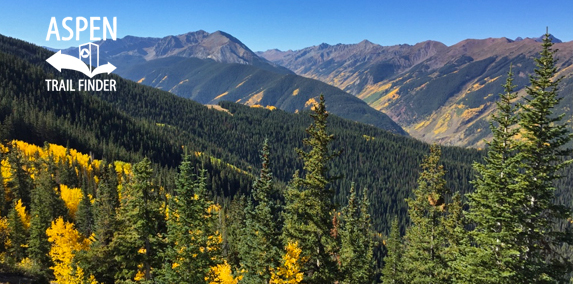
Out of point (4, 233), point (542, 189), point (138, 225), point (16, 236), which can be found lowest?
point (4, 233)

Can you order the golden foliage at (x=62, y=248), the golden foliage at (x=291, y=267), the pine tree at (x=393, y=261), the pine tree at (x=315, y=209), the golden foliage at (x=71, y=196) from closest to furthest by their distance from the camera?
the golden foliage at (x=291, y=267) < the pine tree at (x=315, y=209) < the golden foliage at (x=62, y=248) < the pine tree at (x=393, y=261) < the golden foliage at (x=71, y=196)

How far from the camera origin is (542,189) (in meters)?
18.7

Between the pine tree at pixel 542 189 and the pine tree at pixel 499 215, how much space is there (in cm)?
49

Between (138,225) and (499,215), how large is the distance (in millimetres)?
23738

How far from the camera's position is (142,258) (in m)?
26.1

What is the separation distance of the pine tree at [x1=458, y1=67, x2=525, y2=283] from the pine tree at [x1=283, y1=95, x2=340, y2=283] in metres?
8.50

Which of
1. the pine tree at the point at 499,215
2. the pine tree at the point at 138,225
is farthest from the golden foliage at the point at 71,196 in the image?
the pine tree at the point at 499,215

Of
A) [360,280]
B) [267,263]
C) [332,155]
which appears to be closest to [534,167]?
[332,155]

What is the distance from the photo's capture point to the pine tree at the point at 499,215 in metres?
18.6

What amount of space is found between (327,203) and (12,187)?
82.8 m

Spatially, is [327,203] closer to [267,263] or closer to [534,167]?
[267,263]

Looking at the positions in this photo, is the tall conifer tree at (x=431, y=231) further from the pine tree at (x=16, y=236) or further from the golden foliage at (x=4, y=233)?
the golden foliage at (x=4, y=233)

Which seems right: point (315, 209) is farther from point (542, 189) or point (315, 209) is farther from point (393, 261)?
point (393, 261)

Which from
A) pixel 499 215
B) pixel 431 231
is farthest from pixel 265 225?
pixel 499 215
